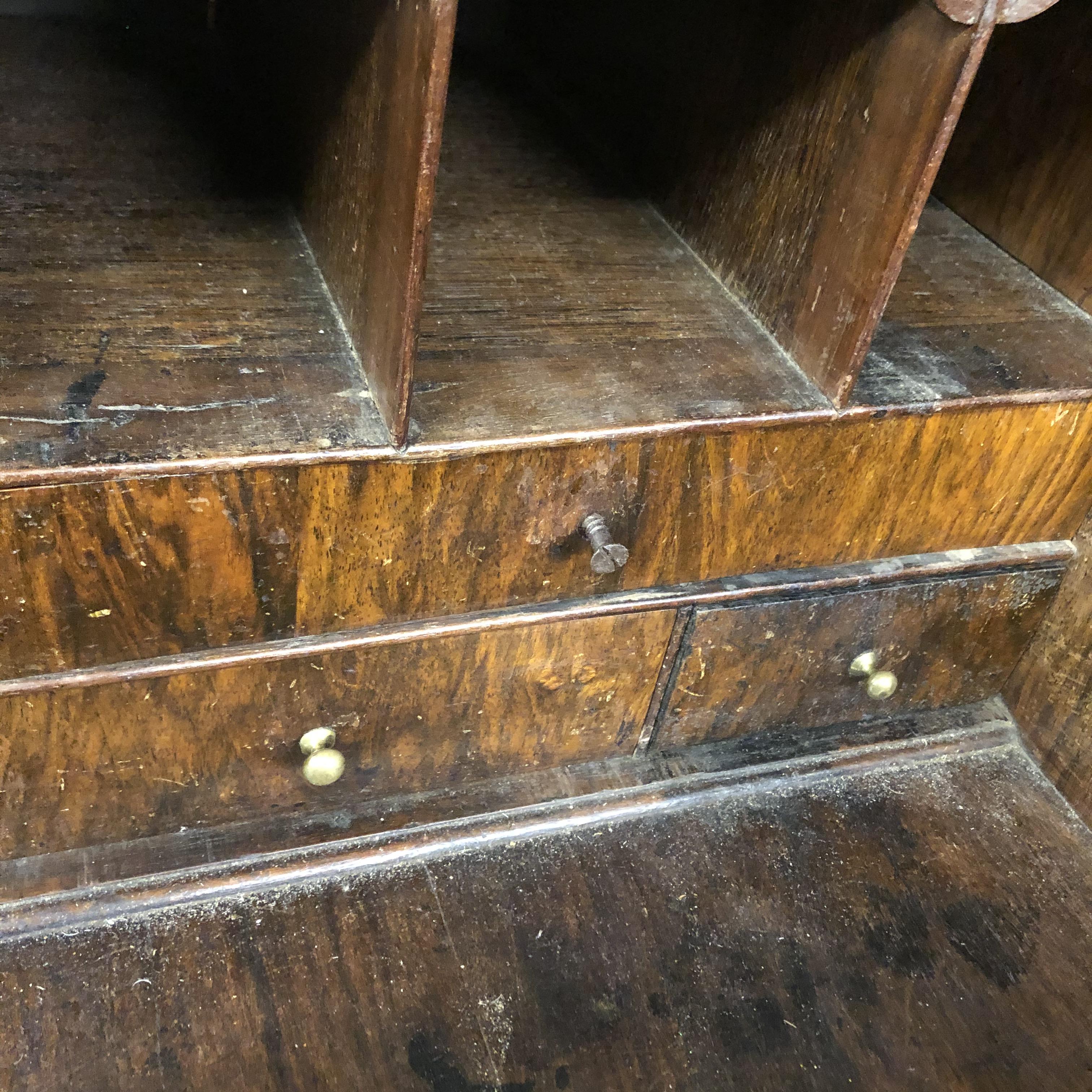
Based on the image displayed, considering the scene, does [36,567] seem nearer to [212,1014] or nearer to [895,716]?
[212,1014]

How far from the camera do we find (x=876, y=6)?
2.19ft

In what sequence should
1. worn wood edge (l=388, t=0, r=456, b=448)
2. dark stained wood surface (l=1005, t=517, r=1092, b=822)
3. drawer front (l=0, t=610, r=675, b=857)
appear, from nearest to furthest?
worn wood edge (l=388, t=0, r=456, b=448)
drawer front (l=0, t=610, r=675, b=857)
dark stained wood surface (l=1005, t=517, r=1092, b=822)

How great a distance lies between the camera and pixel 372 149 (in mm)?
617

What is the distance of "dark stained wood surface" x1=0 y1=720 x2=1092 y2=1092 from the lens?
2.44 feet

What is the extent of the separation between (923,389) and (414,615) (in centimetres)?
42

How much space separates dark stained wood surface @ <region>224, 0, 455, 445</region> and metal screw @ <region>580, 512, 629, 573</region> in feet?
0.52

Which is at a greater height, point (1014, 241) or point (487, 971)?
point (1014, 241)

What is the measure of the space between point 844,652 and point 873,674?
5 centimetres

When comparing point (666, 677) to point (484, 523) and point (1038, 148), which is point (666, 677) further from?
point (1038, 148)

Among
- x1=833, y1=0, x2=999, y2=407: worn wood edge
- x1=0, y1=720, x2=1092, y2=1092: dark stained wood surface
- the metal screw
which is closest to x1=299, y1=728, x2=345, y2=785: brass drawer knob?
x1=0, y1=720, x2=1092, y2=1092: dark stained wood surface

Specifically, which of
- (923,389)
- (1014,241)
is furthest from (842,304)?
(1014,241)

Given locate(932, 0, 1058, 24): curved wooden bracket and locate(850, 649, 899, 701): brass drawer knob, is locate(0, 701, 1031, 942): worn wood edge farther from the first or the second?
locate(932, 0, 1058, 24): curved wooden bracket

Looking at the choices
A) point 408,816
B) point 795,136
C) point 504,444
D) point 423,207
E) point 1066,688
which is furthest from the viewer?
point 1066,688

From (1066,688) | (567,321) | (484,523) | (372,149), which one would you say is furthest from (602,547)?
(1066,688)
